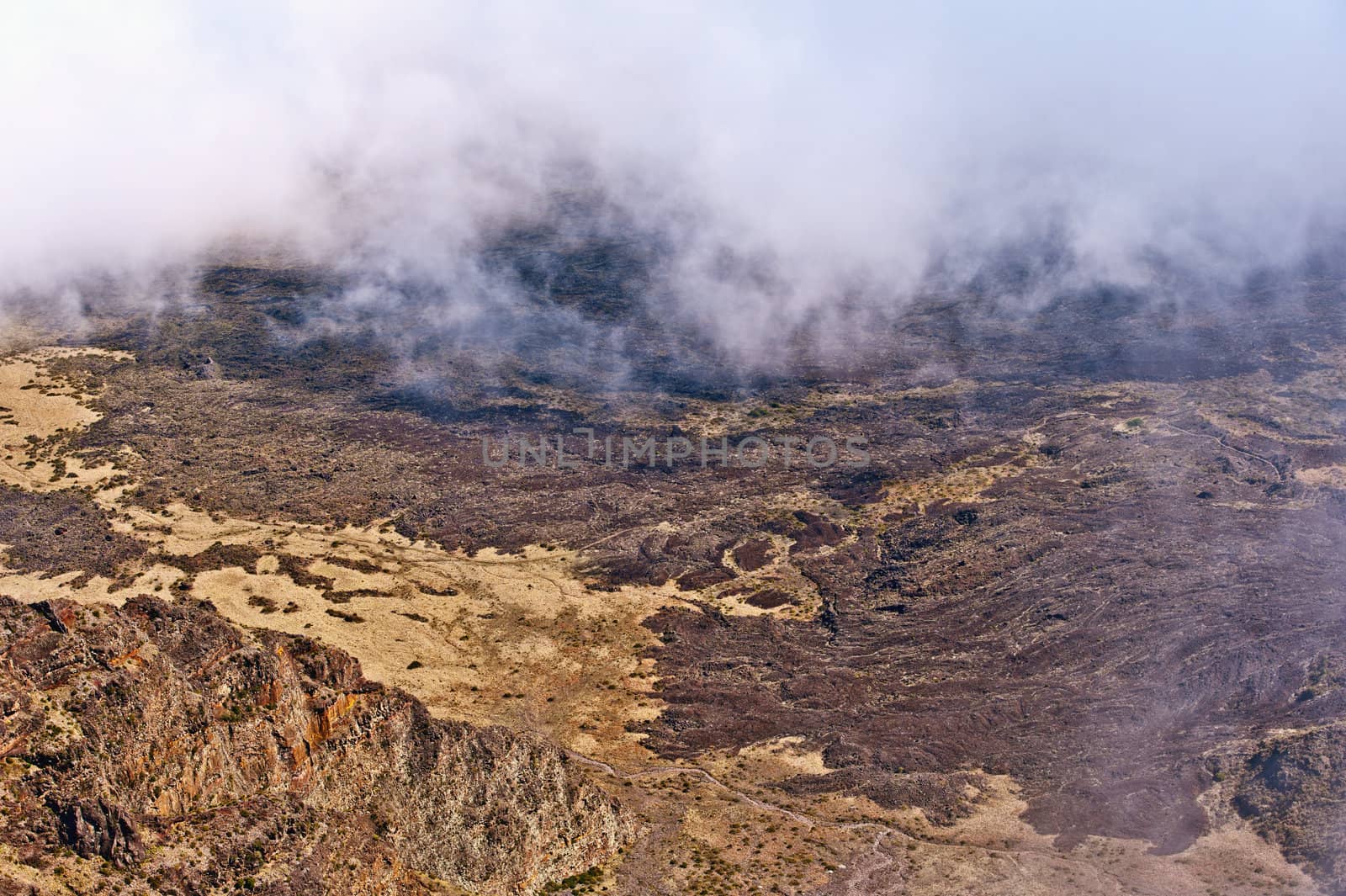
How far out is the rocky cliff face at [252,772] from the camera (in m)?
24.8

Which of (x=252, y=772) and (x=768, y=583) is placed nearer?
(x=252, y=772)

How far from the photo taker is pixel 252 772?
28734mm

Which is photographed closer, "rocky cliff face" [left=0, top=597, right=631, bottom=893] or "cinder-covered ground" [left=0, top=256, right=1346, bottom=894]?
"rocky cliff face" [left=0, top=597, right=631, bottom=893]

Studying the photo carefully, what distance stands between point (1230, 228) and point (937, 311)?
35431 mm

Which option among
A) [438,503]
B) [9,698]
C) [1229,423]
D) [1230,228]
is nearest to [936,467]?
[1229,423]

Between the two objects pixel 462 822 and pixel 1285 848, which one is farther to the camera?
pixel 1285 848

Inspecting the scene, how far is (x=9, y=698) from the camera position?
1022 inches

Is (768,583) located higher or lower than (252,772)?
lower

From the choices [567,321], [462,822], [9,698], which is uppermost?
[567,321]

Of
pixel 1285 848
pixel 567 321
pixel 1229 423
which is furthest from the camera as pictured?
pixel 567 321

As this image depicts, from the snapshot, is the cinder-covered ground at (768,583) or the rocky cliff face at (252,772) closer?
the rocky cliff face at (252,772)

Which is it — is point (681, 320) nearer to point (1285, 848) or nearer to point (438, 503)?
point (438, 503)

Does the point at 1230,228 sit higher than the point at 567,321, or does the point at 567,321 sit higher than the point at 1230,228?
the point at 1230,228

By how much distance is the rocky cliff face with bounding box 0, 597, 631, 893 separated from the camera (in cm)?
2480
